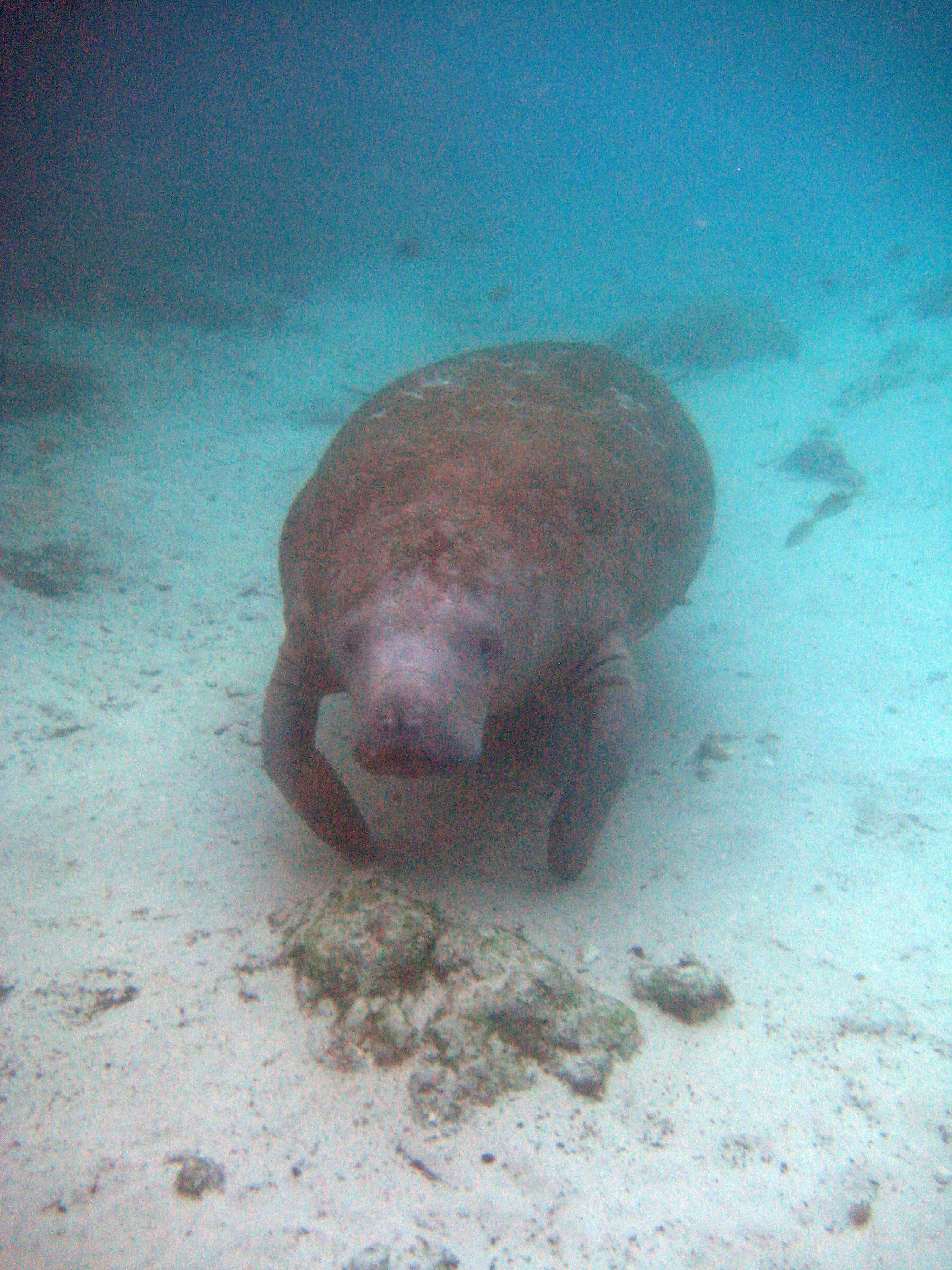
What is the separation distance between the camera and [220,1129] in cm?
246

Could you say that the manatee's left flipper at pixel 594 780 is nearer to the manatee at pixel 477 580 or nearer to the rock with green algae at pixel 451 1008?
the manatee at pixel 477 580

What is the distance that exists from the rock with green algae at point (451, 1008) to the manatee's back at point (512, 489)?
1.53 metres

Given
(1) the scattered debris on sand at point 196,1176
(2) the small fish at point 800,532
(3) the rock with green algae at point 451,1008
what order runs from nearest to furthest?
(1) the scattered debris on sand at point 196,1176
(3) the rock with green algae at point 451,1008
(2) the small fish at point 800,532

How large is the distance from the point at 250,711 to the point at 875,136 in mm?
Answer: 72466

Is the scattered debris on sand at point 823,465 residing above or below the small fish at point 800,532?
above

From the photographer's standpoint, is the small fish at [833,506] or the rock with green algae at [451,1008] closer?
the rock with green algae at [451,1008]

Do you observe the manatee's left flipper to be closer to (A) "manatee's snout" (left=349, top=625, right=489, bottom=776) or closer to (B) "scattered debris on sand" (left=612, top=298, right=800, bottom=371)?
(A) "manatee's snout" (left=349, top=625, right=489, bottom=776)

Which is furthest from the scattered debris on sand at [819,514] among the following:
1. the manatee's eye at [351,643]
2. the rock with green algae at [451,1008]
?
the rock with green algae at [451,1008]

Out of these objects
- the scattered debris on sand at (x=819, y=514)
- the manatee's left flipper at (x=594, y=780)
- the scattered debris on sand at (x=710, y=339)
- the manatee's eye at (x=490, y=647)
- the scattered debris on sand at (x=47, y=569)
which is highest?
the scattered debris on sand at (x=710, y=339)

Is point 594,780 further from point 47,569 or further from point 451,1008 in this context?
point 47,569

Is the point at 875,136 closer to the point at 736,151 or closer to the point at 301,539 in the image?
the point at 736,151

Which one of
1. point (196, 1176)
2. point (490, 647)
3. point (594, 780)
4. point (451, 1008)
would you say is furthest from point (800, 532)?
point (196, 1176)

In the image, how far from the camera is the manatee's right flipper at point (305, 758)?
3.94m

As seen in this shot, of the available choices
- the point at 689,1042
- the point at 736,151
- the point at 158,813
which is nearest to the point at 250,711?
the point at 158,813
